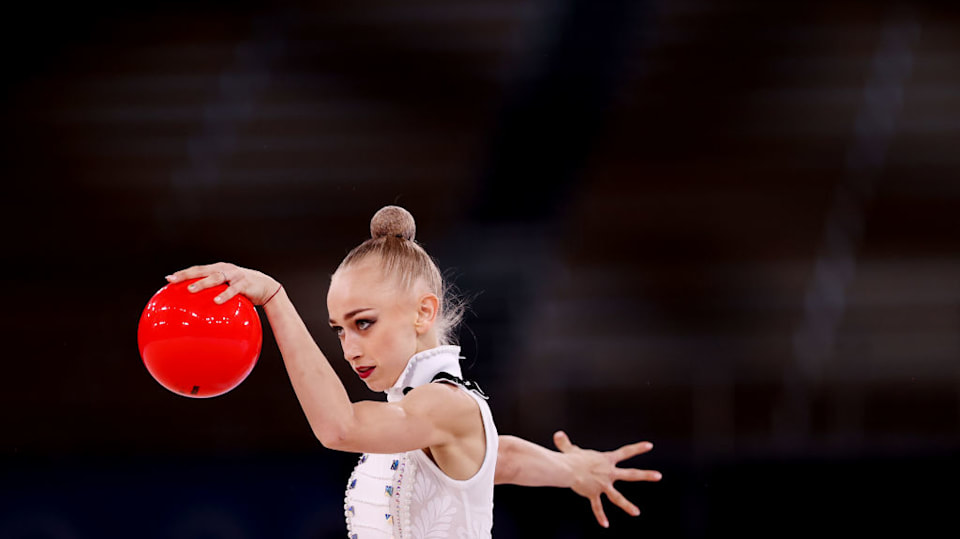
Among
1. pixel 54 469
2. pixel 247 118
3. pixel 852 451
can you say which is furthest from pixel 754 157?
pixel 54 469

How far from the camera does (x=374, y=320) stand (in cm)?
135

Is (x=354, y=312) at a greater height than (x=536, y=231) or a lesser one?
lesser

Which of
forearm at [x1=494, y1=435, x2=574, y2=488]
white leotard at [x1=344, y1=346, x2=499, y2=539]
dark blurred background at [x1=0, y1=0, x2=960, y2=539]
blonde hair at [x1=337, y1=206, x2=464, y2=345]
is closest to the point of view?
white leotard at [x1=344, y1=346, x2=499, y2=539]

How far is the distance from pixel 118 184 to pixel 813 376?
2461 millimetres

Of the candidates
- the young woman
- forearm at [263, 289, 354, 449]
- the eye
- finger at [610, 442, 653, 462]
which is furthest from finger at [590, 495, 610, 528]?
forearm at [263, 289, 354, 449]

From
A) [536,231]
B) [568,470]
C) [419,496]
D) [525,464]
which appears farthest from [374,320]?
[536,231]

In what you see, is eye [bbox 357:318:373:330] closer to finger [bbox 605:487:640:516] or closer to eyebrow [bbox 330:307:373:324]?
eyebrow [bbox 330:307:373:324]

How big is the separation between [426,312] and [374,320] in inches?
3.9

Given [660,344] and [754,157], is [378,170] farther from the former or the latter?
[754,157]

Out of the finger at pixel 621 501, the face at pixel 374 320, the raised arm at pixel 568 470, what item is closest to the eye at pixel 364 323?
the face at pixel 374 320

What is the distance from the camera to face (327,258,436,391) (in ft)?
4.43

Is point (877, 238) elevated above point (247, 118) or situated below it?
below

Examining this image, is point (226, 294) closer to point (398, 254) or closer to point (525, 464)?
point (398, 254)

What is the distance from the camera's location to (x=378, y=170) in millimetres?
2820
